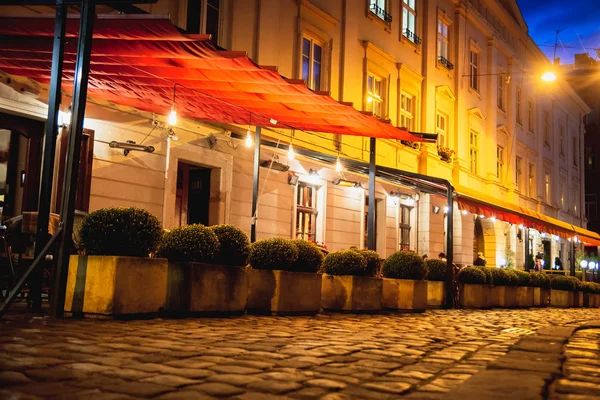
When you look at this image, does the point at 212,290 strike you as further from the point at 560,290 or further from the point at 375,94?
the point at 560,290

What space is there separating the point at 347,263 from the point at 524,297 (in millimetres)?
8250

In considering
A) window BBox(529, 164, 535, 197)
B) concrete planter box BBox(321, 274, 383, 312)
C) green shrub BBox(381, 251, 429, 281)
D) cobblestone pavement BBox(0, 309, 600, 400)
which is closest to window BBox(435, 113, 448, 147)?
window BBox(529, 164, 535, 197)

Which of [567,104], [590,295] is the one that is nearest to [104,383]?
[590,295]

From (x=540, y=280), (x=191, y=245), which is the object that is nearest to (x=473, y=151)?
(x=540, y=280)

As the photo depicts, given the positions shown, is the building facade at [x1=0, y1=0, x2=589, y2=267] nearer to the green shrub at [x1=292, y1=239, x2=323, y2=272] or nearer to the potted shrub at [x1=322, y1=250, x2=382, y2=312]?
the potted shrub at [x1=322, y1=250, x2=382, y2=312]

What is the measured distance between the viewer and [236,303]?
7801mm

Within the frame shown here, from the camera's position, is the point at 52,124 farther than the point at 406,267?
No

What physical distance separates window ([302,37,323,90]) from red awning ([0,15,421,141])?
17.8 feet

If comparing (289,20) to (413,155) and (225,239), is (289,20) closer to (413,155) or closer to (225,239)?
(413,155)

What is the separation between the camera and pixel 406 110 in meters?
21.7

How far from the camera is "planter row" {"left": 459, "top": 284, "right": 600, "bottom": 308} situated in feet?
44.7

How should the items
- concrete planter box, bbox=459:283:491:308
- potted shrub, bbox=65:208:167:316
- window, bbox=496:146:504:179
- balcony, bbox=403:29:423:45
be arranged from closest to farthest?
1. potted shrub, bbox=65:208:167:316
2. concrete planter box, bbox=459:283:491:308
3. balcony, bbox=403:29:423:45
4. window, bbox=496:146:504:179

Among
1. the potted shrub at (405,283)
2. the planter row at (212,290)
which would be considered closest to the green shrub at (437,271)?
the potted shrub at (405,283)

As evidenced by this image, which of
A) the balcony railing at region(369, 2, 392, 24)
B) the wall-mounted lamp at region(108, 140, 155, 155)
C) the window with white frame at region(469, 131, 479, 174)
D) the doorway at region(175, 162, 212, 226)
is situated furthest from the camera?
the window with white frame at region(469, 131, 479, 174)
